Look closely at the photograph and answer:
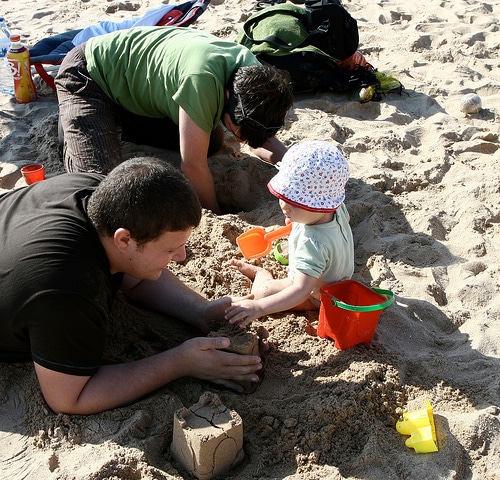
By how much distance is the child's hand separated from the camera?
2264mm

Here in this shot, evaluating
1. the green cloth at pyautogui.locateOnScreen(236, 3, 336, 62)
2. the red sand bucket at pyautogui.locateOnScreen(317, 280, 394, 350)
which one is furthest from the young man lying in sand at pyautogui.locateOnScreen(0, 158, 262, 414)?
the green cloth at pyautogui.locateOnScreen(236, 3, 336, 62)

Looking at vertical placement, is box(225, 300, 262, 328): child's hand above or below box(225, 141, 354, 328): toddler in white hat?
below

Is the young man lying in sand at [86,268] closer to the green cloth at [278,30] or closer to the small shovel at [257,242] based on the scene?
the small shovel at [257,242]

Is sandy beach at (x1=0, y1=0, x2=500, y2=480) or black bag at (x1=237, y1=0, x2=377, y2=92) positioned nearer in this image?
sandy beach at (x1=0, y1=0, x2=500, y2=480)

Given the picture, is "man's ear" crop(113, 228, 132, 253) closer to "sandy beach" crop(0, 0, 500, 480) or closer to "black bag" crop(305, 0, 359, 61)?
"sandy beach" crop(0, 0, 500, 480)

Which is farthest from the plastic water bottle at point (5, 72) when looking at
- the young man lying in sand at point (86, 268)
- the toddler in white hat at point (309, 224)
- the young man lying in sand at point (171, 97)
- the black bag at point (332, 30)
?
the toddler in white hat at point (309, 224)

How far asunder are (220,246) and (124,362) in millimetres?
866

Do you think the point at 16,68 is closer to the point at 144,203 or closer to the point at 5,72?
the point at 5,72

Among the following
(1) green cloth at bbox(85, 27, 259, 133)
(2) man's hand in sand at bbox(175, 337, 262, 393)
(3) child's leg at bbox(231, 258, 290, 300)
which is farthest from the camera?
(1) green cloth at bbox(85, 27, 259, 133)

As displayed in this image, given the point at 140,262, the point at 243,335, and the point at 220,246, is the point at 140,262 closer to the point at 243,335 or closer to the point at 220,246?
the point at 243,335

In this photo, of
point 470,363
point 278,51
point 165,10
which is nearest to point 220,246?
point 470,363

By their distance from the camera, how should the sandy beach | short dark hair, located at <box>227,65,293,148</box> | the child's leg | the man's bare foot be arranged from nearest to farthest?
the sandy beach
the child's leg
the man's bare foot
short dark hair, located at <box>227,65,293,148</box>

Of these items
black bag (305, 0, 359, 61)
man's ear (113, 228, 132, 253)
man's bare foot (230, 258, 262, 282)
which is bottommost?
man's bare foot (230, 258, 262, 282)

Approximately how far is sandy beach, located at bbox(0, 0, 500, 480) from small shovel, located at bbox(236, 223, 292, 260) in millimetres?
75
